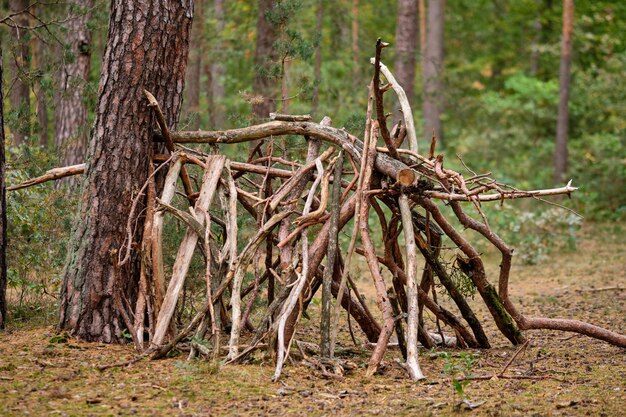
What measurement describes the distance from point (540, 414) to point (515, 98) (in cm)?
2198

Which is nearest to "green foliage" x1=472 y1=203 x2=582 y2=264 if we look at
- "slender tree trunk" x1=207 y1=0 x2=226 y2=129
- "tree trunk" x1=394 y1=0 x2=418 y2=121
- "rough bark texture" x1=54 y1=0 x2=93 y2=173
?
"tree trunk" x1=394 y1=0 x2=418 y2=121

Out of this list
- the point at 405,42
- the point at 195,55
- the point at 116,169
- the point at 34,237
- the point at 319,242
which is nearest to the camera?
the point at 319,242

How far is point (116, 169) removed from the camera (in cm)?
620

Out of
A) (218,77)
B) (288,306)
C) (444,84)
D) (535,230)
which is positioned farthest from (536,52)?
(288,306)

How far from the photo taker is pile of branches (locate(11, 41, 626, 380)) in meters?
5.76

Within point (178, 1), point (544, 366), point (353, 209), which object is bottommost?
point (544, 366)

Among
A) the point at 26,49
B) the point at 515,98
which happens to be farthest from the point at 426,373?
the point at 515,98

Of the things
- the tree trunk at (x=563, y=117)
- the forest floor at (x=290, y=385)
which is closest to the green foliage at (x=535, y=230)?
the tree trunk at (x=563, y=117)

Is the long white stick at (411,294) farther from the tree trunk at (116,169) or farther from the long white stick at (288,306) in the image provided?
the tree trunk at (116,169)

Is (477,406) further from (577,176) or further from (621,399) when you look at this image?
(577,176)

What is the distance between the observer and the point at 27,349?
19.2 feet

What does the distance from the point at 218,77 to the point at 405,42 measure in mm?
8981

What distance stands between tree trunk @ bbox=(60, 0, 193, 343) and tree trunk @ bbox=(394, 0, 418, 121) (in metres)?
9.77

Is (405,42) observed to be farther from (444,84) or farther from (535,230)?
(535,230)
